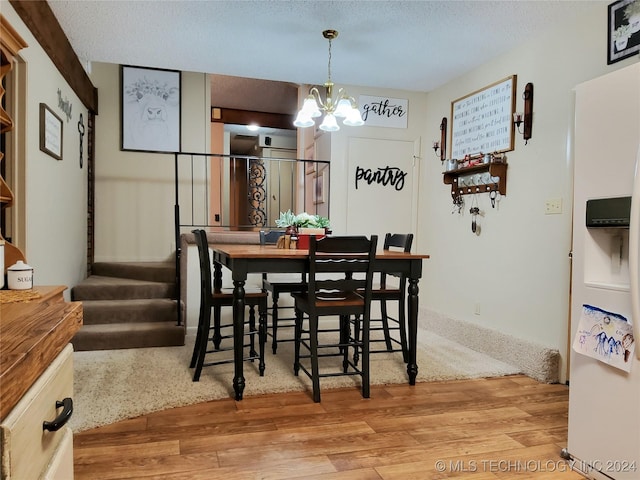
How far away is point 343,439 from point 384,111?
3.58 metres

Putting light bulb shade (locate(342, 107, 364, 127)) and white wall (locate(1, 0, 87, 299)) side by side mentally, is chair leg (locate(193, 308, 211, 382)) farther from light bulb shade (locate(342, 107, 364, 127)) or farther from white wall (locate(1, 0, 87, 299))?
light bulb shade (locate(342, 107, 364, 127))

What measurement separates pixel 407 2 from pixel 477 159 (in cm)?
146

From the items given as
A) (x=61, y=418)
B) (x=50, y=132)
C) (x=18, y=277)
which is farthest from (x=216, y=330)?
(x=61, y=418)

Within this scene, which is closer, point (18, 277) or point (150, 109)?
point (18, 277)

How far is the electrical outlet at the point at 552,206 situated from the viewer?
309cm

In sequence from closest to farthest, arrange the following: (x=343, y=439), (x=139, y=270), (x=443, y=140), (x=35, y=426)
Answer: (x=35, y=426) → (x=343, y=439) → (x=443, y=140) → (x=139, y=270)

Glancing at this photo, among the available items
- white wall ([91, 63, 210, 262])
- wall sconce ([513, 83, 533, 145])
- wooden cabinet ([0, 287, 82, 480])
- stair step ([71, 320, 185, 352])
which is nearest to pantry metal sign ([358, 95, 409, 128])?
wall sconce ([513, 83, 533, 145])

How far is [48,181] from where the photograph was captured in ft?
10.7

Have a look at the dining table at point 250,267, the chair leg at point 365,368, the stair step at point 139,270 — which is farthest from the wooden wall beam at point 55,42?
the chair leg at point 365,368

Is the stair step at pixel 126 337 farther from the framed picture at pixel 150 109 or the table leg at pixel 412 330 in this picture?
the framed picture at pixel 150 109

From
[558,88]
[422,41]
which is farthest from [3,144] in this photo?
[558,88]

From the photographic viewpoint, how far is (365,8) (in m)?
3.00

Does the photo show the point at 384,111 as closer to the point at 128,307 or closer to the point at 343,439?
the point at 128,307

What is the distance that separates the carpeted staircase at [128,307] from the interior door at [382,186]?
6.69ft
